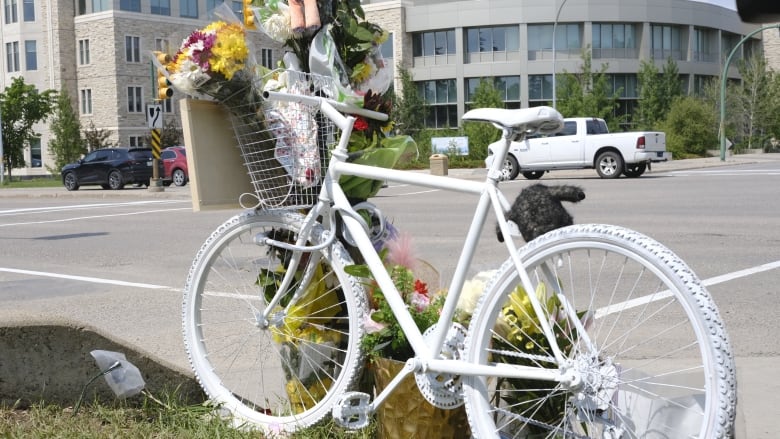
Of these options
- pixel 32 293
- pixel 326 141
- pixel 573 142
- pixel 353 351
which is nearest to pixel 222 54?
pixel 326 141

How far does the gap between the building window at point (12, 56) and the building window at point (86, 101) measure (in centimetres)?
589

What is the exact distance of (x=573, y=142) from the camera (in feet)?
101

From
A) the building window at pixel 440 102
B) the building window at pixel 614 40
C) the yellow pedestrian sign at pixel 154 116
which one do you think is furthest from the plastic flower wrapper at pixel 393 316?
the building window at pixel 614 40

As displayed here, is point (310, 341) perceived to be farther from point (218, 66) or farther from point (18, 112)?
point (18, 112)

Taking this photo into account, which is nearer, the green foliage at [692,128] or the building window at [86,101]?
the green foliage at [692,128]

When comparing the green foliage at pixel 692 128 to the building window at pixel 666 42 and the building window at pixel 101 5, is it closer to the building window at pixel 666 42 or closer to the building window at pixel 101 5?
the building window at pixel 666 42

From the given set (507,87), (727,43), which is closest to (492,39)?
(507,87)

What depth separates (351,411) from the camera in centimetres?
362

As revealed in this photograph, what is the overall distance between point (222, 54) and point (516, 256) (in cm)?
157

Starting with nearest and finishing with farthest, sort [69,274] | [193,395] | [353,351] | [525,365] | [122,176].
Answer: [525,365] → [353,351] → [193,395] → [69,274] → [122,176]

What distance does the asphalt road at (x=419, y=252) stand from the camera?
20.0 ft

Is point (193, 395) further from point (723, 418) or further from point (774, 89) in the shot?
point (774, 89)

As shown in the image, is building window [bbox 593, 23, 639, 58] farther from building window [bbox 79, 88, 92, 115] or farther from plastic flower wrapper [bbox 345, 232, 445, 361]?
plastic flower wrapper [bbox 345, 232, 445, 361]

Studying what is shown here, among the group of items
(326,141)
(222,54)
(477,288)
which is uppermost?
(222,54)
